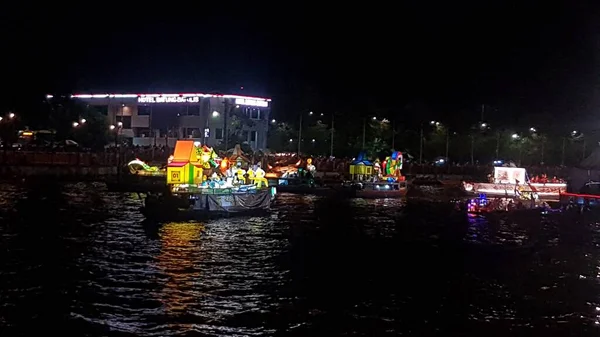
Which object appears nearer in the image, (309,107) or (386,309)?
(386,309)

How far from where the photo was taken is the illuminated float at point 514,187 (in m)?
41.7

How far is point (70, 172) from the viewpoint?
52281 millimetres

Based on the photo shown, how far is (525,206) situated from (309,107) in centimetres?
5681

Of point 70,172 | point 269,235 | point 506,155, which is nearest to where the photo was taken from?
point 269,235

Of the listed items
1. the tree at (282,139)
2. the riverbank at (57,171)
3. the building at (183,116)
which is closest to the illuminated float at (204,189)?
the riverbank at (57,171)

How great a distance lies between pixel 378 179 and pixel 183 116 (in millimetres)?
37288

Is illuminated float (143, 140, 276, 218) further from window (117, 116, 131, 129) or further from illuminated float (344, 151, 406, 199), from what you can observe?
window (117, 116, 131, 129)

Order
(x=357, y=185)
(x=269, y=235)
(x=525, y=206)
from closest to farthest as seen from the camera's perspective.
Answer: (x=269, y=235), (x=525, y=206), (x=357, y=185)

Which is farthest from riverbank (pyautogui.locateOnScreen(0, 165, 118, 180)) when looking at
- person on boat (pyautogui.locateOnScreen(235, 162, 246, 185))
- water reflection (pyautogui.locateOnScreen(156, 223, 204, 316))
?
water reflection (pyautogui.locateOnScreen(156, 223, 204, 316))

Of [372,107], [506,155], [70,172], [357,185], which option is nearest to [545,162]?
[506,155]

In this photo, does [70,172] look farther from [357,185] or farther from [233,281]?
[233,281]

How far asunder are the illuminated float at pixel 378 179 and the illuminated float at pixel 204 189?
14245 millimetres

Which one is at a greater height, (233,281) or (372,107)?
(372,107)

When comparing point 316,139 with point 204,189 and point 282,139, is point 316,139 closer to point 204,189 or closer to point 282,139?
point 282,139
